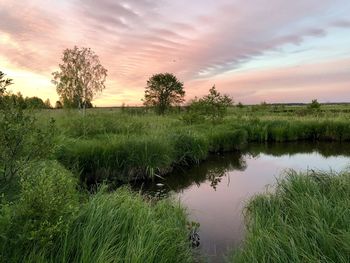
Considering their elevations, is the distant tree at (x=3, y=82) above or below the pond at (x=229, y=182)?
above

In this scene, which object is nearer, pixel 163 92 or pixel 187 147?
pixel 187 147

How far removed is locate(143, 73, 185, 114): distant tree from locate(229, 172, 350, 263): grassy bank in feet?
105

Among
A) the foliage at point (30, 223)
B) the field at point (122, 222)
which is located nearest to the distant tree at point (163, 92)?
the field at point (122, 222)

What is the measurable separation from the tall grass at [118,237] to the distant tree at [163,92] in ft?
108

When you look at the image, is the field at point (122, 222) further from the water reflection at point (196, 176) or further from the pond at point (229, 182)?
the water reflection at point (196, 176)

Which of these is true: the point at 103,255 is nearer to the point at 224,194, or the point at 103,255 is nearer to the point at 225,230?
the point at 225,230

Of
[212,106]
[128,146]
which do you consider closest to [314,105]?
[212,106]

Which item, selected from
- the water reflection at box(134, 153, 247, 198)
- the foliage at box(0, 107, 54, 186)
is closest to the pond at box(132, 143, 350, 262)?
the water reflection at box(134, 153, 247, 198)

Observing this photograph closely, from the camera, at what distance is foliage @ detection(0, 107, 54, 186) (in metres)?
3.69

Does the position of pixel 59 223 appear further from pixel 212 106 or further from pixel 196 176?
pixel 212 106

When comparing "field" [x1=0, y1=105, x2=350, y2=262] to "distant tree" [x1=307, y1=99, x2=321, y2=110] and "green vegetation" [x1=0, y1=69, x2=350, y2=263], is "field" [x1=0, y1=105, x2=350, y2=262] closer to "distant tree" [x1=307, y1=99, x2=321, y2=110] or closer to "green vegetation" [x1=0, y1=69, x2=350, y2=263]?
"green vegetation" [x1=0, y1=69, x2=350, y2=263]

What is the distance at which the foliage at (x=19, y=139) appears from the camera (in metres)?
3.69

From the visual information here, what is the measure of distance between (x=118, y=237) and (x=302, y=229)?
7.43 feet

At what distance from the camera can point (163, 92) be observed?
3828 cm
